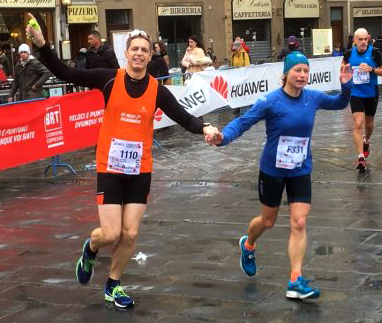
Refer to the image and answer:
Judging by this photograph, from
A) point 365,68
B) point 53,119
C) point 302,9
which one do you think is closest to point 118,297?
point 365,68

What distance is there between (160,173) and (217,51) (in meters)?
23.9

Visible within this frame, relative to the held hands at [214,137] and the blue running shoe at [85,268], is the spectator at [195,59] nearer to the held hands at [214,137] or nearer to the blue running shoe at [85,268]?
the blue running shoe at [85,268]

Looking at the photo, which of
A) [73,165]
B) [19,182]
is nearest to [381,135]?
[73,165]

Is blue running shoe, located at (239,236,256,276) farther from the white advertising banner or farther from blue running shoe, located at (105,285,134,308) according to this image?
the white advertising banner

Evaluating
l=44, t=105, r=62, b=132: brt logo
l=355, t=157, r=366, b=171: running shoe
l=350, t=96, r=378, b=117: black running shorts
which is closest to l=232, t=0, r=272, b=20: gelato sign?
l=44, t=105, r=62, b=132: brt logo

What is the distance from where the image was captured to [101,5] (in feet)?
97.9

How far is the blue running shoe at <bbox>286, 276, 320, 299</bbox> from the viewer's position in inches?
193

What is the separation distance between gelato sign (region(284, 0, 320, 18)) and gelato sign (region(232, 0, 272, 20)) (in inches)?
52.3

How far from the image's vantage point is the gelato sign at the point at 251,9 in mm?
34812

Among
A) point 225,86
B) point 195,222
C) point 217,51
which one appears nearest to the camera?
point 195,222

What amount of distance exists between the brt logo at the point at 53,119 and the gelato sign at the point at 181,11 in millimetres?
21972

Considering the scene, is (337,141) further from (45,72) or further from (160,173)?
(45,72)

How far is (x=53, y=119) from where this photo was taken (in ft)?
34.5

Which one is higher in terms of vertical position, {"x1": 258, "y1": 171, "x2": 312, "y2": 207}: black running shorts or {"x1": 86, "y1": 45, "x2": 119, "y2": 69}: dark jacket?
{"x1": 86, "y1": 45, "x2": 119, "y2": 69}: dark jacket
